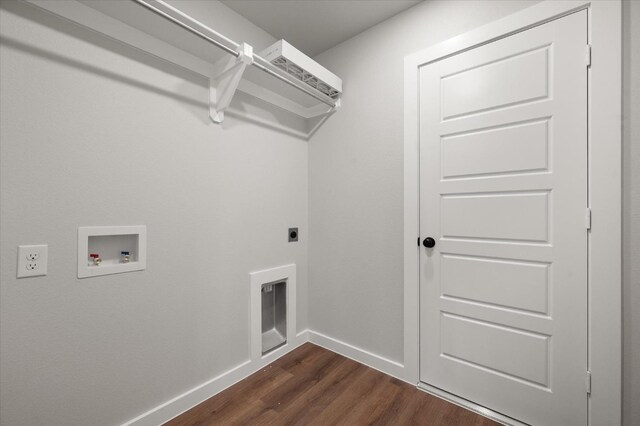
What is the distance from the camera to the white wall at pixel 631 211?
1187 millimetres

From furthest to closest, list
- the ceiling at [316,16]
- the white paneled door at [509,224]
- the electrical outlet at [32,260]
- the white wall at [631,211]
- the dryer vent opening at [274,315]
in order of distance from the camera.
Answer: the dryer vent opening at [274,315] → the ceiling at [316,16] → the white paneled door at [509,224] → the white wall at [631,211] → the electrical outlet at [32,260]

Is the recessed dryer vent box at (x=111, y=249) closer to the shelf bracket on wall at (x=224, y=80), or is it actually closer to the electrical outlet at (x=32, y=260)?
the electrical outlet at (x=32, y=260)

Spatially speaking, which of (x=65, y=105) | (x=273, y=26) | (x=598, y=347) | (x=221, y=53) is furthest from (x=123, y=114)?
(x=598, y=347)

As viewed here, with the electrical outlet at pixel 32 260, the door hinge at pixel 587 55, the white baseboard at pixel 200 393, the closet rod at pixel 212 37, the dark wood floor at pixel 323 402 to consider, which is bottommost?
the dark wood floor at pixel 323 402

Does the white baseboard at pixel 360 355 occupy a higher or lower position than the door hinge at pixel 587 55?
lower

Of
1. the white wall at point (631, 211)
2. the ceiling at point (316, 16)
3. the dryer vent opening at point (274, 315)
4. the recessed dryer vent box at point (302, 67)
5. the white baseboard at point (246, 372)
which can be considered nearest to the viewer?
the white wall at point (631, 211)

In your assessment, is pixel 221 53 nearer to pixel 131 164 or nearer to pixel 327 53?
pixel 131 164

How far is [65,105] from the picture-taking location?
1169 millimetres

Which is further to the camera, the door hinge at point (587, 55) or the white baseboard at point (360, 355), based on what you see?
the white baseboard at point (360, 355)

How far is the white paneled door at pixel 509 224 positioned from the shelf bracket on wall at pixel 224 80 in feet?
3.73

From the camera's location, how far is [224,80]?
5.36ft

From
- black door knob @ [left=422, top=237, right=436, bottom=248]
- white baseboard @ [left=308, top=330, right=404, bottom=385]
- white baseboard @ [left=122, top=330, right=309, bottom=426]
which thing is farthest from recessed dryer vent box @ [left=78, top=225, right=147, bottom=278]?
black door knob @ [left=422, top=237, right=436, bottom=248]

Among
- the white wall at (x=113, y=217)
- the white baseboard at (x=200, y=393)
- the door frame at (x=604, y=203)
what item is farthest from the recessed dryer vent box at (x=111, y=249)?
the door frame at (x=604, y=203)

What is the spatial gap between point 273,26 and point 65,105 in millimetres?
1456
